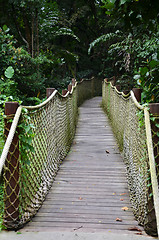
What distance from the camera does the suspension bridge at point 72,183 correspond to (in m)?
2.44

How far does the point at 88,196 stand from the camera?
10.6 ft

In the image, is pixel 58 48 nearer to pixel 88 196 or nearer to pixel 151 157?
pixel 88 196

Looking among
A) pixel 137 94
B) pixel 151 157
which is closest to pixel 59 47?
pixel 137 94

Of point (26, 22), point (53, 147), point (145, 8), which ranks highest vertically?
point (26, 22)

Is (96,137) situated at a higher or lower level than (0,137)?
lower

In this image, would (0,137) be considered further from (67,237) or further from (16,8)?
(16,8)

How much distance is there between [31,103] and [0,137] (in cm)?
509

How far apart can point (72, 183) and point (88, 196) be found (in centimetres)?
48

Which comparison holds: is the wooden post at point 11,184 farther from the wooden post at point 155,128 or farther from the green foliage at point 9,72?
the green foliage at point 9,72

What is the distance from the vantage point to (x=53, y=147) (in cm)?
406

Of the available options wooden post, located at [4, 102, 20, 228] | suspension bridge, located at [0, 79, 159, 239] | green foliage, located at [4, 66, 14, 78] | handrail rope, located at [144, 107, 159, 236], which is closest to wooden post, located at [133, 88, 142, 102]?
suspension bridge, located at [0, 79, 159, 239]

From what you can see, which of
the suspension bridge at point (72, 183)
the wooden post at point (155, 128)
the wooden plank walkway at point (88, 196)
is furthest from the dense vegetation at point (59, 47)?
the wooden plank walkway at point (88, 196)

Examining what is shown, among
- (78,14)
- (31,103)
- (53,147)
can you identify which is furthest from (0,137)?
(78,14)

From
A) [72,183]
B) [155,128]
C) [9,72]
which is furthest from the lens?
[9,72]
